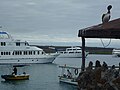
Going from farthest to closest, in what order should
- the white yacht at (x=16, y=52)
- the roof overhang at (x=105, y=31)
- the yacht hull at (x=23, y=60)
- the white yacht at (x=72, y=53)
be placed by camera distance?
the white yacht at (x=72, y=53), the yacht hull at (x=23, y=60), the white yacht at (x=16, y=52), the roof overhang at (x=105, y=31)

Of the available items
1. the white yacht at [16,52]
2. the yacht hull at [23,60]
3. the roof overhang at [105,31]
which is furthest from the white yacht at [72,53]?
the roof overhang at [105,31]

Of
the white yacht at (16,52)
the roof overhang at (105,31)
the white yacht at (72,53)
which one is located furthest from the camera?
the white yacht at (72,53)

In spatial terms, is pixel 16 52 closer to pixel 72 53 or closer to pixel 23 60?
pixel 23 60

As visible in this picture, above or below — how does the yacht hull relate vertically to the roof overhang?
below

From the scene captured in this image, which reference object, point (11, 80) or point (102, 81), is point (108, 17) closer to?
point (102, 81)

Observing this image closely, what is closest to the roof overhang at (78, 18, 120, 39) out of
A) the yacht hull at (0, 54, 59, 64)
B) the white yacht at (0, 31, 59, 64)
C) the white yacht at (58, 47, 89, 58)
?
the white yacht at (0, 31, 59, 64)

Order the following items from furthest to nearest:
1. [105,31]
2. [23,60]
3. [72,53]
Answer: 1. [72,53]
2. [23,60]
3. [105,31]

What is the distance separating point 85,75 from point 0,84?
103ft

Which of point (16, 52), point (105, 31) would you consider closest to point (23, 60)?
point (16, 52)

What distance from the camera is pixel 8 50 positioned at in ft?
274

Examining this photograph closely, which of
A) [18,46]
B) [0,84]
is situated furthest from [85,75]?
[18,46]

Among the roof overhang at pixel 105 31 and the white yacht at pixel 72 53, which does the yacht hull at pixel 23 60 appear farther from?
the roof overhang at pixel 105 31

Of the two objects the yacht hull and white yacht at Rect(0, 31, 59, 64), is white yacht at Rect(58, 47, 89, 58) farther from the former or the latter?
white yacht at Rect(0, 31, 59, 64)

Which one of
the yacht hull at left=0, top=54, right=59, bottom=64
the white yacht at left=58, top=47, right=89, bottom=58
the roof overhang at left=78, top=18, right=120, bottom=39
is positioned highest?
the roof overhang at left=78, top=18, right=120, bottom=39
